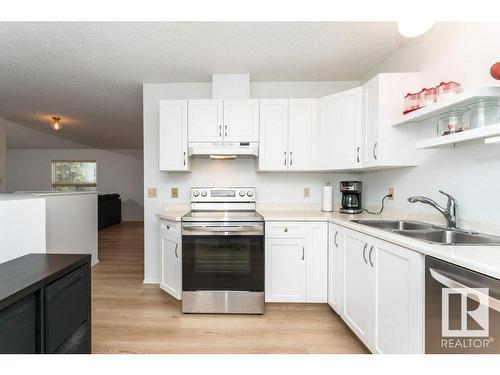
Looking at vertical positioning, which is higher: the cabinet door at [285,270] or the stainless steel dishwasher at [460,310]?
the stainless steel dishwasher at [460,310]

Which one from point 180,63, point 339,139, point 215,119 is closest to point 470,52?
point 339,139

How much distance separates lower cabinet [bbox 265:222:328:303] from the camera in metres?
2.37

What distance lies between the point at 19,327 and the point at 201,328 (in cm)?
134

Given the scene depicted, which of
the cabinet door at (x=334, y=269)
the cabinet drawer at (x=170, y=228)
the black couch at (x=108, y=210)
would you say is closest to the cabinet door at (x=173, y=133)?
the cabinet drawer at (x=170, y=228)

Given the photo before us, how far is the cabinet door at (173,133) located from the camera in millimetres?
2660

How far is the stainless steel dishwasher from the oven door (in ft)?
4.31

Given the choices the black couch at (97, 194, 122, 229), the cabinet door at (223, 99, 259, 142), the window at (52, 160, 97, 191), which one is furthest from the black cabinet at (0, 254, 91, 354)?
the window at (52, 160, 97, 191)

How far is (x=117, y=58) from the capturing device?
2.42m

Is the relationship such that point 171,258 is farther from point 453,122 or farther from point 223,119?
point 453,122

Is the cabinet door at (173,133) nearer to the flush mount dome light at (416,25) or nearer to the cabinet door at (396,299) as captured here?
the cabinet door at (396,299)

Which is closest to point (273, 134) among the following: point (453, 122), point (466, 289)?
point (453, 122)

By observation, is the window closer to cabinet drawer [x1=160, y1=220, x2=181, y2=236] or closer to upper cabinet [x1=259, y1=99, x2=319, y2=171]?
cabinet drawer [x1=160, y1=220, x2=181, y2=236]

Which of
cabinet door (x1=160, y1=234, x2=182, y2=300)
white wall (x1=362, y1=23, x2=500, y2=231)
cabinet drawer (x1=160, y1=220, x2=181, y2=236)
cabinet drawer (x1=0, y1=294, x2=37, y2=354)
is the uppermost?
white wall (x1=362, y1=23, x2=500, y2=231)

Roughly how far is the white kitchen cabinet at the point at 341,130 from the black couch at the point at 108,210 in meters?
6.06
